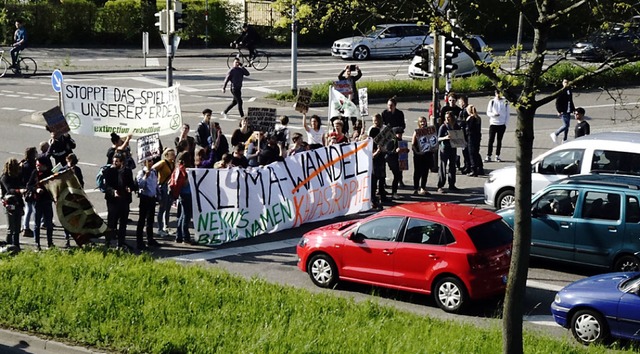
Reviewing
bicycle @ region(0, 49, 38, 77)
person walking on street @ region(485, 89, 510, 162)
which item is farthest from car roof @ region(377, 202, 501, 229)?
bicycle @ region(0, 49, 38, 77)

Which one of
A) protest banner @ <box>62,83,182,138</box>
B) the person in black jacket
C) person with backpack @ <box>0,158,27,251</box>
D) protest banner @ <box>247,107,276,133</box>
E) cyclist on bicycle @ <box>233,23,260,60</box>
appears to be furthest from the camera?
cyclist on bicycle @ <box>233,23,260,60</box>

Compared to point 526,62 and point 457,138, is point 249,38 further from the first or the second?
point 526,62

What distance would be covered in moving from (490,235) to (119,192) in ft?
19.7

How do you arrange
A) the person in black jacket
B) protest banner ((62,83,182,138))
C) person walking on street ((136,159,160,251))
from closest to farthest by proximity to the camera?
the person in black jacket, person walking on street ((136,159,160,251)), protest banner ((62,83,182,138))

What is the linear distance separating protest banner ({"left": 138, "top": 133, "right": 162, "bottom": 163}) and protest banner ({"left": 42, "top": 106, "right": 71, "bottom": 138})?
1.65 meters

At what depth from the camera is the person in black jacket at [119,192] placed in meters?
16.6

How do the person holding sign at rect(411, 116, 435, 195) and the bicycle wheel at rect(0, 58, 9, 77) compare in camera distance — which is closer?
the person holding sign at rect(411, 116, 435, 195)

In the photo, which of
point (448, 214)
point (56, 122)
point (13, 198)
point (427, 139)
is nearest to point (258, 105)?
point (427, 139)

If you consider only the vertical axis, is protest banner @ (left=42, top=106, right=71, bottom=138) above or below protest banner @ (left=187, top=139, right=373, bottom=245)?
Answer: above

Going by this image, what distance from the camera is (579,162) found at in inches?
749

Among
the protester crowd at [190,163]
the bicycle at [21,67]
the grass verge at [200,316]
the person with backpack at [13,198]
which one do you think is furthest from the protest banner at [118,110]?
the bicycle at [21,67]

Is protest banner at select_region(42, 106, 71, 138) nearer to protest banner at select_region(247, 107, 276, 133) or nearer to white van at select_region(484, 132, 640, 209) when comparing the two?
protest banner at select_region(247, 107, 276, 133)

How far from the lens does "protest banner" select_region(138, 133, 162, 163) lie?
731 inches

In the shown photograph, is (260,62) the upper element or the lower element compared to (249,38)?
lower
